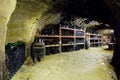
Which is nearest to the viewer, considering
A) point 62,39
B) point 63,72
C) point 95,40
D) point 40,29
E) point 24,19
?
point 63,72

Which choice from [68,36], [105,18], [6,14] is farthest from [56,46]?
[6,14]

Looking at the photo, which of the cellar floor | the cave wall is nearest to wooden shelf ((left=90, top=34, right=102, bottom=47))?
the cellar floor

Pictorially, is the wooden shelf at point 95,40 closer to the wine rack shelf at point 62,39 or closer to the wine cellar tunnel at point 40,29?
the wine cellar tunnel at point 40,29

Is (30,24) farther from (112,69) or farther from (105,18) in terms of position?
(105,18)

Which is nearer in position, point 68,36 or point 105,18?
point 105,18

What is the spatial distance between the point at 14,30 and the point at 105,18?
529 cm

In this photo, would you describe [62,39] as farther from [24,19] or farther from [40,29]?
[24,19]

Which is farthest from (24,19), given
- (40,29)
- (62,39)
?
(62,39)

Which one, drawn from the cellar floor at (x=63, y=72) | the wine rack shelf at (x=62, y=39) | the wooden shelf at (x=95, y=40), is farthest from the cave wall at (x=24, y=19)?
the wooden shelf at (x=95, y=40)

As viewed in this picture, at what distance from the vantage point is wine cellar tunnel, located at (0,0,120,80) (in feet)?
10.2

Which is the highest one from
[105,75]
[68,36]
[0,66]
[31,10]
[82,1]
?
[82,1]

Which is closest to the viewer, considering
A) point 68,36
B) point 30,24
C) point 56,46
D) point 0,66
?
point 0,66

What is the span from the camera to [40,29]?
7.31 metres

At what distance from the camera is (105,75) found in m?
4.94
